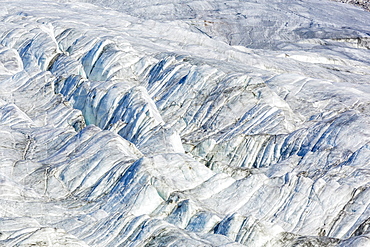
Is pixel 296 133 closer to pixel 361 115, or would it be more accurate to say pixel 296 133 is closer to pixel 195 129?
pixel 361 115

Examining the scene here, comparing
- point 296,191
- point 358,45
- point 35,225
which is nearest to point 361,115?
point 296,191

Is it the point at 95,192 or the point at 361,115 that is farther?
the point at 361,115

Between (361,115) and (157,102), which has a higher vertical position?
(361,115)

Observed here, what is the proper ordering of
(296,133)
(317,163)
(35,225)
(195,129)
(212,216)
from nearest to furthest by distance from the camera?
(35,225) → (212,216) → (317,163) → (296,133) → (195,129)

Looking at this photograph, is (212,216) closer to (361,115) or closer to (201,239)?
(201,239)

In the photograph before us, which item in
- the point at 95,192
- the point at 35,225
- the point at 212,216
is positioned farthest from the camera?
the point at 95,192

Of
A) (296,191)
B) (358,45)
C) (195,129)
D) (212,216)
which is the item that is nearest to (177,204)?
(212,216)
